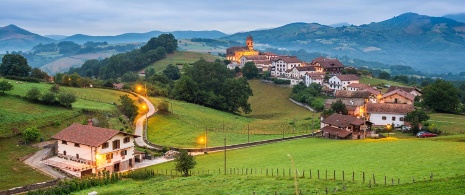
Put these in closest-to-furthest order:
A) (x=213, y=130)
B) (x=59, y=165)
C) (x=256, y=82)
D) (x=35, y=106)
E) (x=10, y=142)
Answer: (x=59, y=165) → (x=10, y=142) → (x=35, y=106) → (x=213, y=130) → (x=256, y=82)

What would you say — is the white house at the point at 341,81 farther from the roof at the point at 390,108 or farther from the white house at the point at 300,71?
the roof at the point at 390,108

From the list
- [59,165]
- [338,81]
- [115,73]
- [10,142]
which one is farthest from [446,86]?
[115,73]

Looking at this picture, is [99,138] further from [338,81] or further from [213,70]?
[338,81]

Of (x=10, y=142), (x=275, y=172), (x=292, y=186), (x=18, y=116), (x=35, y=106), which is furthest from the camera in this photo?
(x=35, y=106)

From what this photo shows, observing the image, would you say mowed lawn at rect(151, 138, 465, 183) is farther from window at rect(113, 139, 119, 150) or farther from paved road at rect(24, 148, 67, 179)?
paved road at rect(24, 148, 67, 179)

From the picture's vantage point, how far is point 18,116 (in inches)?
2248

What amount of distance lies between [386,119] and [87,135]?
51.0m

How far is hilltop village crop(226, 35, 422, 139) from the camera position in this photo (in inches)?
2483

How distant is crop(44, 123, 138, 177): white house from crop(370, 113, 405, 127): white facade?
146ft

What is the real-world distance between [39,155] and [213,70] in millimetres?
75447

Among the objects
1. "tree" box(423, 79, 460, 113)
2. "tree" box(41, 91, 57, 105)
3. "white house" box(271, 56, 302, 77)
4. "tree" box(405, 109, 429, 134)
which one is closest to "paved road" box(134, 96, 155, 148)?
"tree" box(41, 91, 57, 105)

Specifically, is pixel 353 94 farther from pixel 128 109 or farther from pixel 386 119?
pixel 128 109

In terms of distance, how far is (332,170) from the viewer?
3525 cm

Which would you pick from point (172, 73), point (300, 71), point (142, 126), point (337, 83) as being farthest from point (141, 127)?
point (300, 71)
